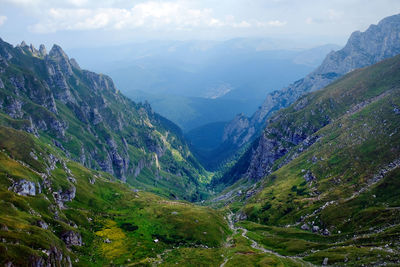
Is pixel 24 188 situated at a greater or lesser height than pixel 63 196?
greater

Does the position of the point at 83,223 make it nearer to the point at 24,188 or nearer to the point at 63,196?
the point at 63,196

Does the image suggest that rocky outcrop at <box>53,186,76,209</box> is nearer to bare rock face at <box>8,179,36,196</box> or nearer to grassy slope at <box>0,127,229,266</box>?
grassy slope at <box>0,127,229,266</box>

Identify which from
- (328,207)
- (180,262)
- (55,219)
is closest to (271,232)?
(328,207)

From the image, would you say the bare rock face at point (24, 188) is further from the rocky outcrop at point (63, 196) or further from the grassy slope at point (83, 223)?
the rocky outcrop at point (63, 196)

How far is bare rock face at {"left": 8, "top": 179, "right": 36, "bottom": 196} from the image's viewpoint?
12888 centimetres

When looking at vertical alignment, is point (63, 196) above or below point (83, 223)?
above

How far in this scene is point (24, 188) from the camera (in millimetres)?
132625

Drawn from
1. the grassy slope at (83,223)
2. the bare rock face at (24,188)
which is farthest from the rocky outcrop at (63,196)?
the bare rock face at (24,188)

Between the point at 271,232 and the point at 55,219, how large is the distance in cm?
12497

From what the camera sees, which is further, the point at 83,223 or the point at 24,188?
the point at 83,223

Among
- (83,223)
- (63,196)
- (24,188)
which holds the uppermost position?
(24,188)

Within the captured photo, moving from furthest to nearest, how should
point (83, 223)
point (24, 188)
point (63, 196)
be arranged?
1. point (63, 196)
2. point (83, 223)
3. point (24, 188)

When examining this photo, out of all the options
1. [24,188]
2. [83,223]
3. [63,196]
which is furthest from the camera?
[63,196]

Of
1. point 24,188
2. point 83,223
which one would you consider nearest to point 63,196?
point 83,223
